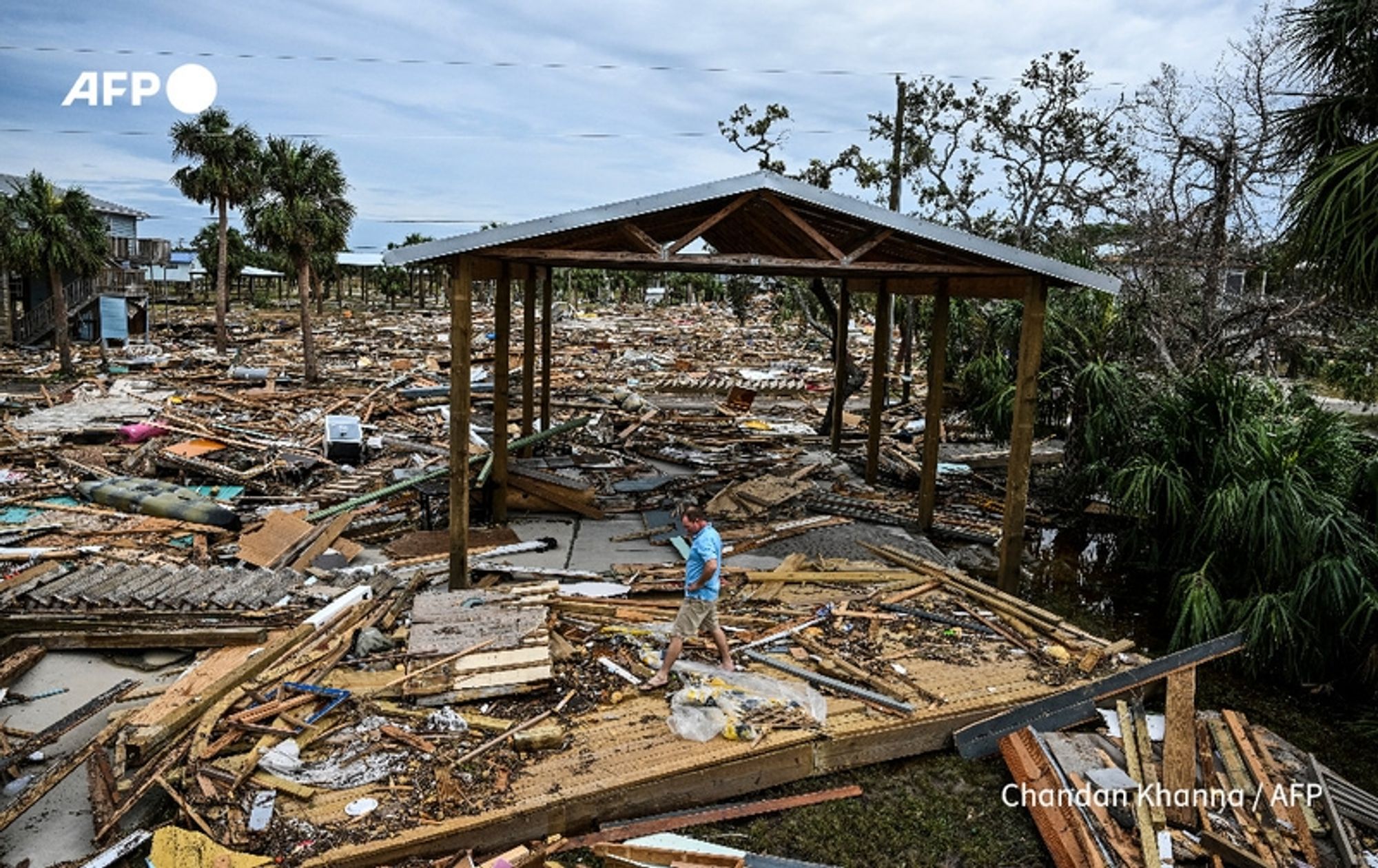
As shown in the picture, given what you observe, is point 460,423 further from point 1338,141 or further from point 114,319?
point 114,319

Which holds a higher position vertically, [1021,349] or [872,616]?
[1021,349]

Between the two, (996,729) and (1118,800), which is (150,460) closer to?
(996,729)

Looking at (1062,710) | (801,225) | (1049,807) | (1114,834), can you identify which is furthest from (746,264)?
(1114,834)

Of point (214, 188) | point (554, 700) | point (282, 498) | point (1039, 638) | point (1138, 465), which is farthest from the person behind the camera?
point (214, 188)

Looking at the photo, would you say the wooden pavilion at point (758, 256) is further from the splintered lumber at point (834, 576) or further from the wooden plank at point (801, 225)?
the splintered lumber at point (834, 576)

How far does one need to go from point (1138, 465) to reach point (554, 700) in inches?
300

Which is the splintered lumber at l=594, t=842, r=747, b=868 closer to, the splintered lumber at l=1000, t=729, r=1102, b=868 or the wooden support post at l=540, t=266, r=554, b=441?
the splintered lumber at l=1000, t=729, r=1102, b=868

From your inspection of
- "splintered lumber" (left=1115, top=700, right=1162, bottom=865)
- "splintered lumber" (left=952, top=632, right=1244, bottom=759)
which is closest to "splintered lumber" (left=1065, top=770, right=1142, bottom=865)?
"splintered lumber" (left=1115, top=700, right=1162, bottom=865)

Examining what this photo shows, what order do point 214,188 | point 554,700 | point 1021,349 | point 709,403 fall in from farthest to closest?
point 214,188, point 709,403, point 1021,349, point 554,700

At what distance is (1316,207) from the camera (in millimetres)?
8219

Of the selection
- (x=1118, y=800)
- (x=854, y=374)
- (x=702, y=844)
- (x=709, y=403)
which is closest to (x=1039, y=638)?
(x=1118, y=800)

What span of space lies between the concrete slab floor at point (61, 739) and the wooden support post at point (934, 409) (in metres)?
9.14

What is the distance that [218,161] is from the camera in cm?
3008

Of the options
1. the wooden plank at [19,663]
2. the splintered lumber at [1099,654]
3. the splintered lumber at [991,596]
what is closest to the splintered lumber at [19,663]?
the wooden plank at [19,663]
